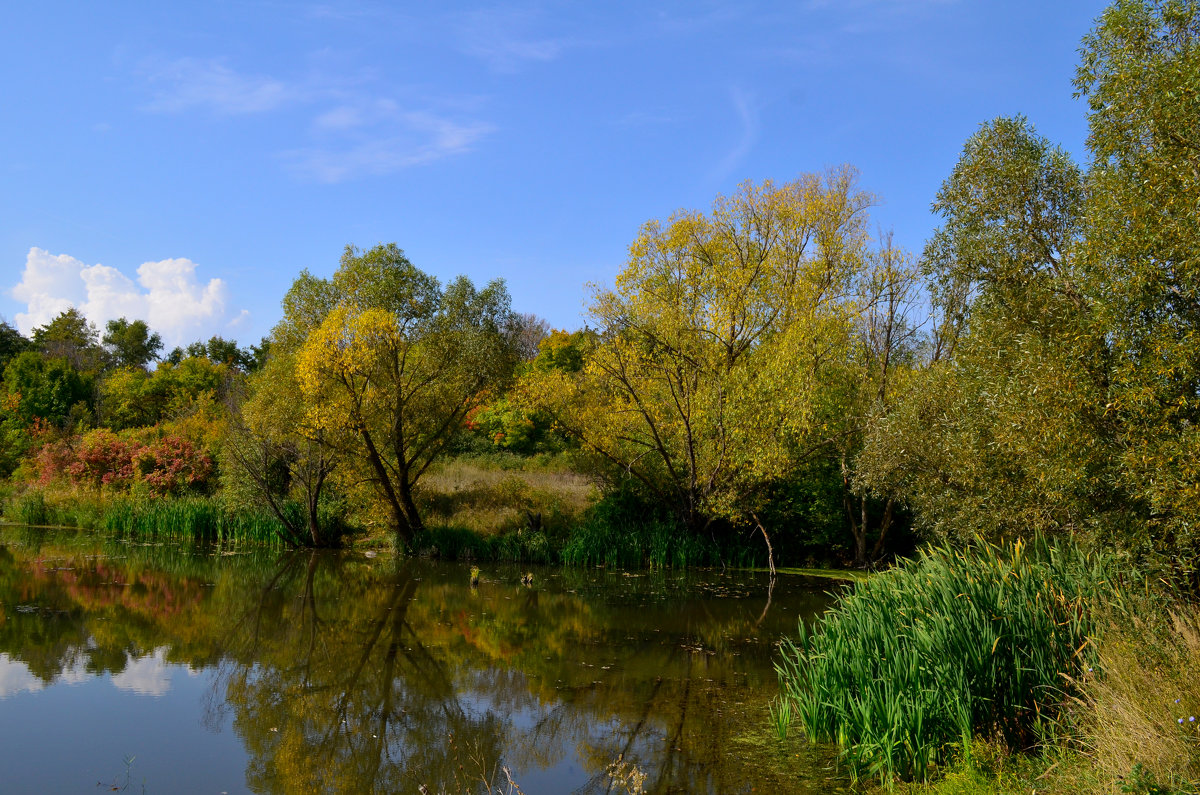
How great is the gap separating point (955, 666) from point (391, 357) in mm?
17616

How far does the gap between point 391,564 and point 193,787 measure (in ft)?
47.9

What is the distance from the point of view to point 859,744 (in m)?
6.68

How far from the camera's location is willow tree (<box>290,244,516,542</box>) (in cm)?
2042

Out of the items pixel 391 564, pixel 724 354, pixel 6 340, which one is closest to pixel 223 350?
pixel 6 340

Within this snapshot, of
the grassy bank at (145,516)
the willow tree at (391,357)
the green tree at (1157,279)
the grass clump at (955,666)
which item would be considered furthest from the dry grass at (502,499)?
the green tree at (1157,279)

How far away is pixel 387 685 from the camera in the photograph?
403 inches

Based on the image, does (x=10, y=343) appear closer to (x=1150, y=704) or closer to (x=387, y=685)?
(x=387, y=685)

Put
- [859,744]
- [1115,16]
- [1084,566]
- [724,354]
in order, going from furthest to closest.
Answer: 1. [724,354]
2. [1115,16]
3. [1084,566]
4. [859,744]

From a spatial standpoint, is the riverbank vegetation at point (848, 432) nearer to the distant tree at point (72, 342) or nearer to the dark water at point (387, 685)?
the dark water at point (387, 685)

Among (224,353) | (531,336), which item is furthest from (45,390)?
(531,336)

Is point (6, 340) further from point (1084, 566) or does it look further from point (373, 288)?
point (1084, 566)

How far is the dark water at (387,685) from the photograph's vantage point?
735 centimetres

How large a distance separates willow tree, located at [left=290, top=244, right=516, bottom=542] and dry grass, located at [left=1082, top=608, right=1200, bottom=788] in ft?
58.3

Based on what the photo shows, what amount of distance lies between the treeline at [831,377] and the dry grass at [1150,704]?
189 centimetres
